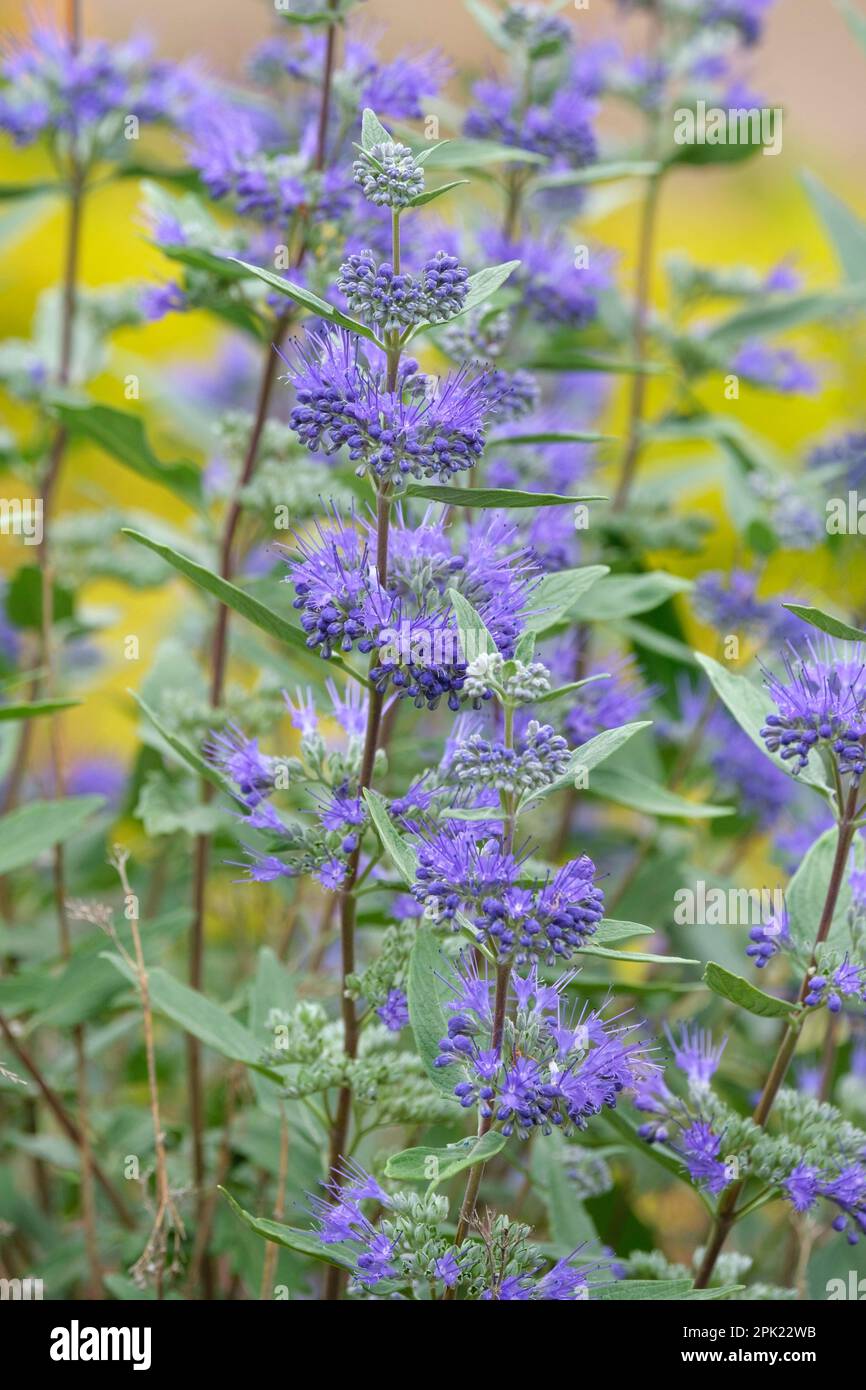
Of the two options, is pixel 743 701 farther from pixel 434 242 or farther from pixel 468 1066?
pixel 434 242

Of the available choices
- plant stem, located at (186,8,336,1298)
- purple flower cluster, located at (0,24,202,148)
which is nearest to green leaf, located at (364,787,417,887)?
plant stem, located at (186,8,336,1298)

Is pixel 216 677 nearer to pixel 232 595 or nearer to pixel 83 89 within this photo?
pixel 232 595

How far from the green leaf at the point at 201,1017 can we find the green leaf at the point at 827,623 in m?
0.61

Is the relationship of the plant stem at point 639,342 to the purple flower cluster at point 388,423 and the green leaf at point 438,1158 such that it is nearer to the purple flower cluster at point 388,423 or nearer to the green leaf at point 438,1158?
the purple flower cluster at point 388,423

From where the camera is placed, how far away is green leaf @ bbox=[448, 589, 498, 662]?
1124 mm

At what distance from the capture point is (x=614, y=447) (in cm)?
277

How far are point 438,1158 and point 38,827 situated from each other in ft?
2.24

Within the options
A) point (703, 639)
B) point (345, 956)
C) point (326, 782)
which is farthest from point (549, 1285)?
point (703, 639)

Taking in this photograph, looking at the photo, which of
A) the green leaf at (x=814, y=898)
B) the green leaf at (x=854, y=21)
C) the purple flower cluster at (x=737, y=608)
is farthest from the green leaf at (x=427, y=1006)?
the green leaf at (x=854, y=21)

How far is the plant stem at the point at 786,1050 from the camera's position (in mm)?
1230

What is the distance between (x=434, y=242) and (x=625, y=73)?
636 mm

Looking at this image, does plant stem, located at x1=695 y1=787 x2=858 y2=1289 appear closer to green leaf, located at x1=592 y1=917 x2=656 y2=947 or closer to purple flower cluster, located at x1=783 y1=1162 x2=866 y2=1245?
purple flower cluster, located at x1=783 y1=1162 x2=866 y2=1245

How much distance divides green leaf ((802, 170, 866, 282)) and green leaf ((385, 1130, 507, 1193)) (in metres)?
1.52

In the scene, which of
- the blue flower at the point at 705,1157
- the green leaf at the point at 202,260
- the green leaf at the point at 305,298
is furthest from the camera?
the green leaf at the point at 202,260
